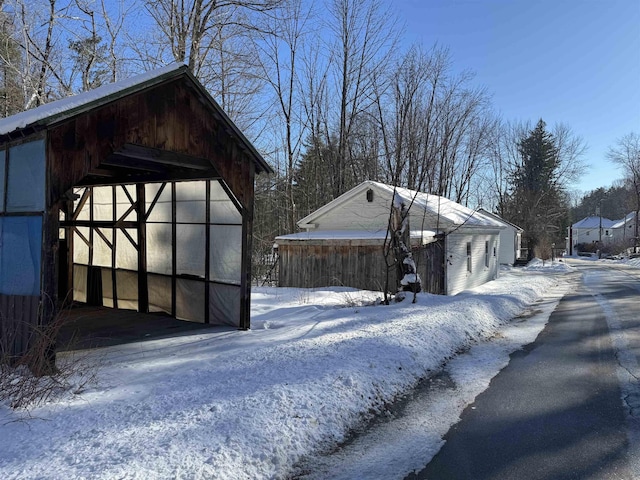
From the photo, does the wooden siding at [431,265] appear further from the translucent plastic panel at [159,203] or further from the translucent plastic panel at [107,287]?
the translucent plastic panel at [107,287]

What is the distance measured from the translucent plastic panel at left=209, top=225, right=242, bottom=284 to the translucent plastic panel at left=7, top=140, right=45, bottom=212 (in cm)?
398

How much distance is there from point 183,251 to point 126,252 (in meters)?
2.39

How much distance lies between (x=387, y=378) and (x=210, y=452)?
2.85 meters

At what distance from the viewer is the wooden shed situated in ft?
17.7

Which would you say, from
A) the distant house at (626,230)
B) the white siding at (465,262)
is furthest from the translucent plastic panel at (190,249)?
the distant house at (626,230)

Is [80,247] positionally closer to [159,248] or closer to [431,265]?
[159,248]

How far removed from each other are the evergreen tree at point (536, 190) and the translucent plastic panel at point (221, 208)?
4063cm

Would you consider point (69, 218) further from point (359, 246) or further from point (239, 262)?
point (359, 246)

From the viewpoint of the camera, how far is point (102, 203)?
12133mm

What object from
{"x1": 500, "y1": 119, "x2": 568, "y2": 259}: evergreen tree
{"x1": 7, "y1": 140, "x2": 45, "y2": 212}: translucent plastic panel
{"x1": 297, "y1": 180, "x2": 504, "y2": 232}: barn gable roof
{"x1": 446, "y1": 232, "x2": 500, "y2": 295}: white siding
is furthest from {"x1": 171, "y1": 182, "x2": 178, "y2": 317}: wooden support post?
{"x1": 500, "y1": 119, "x2": 568, "y2": 259}: evergreen tree

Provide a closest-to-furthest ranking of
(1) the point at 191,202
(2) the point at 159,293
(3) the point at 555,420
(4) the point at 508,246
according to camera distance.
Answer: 1. (3) the point at 555,420
2. (1) the point at 191,202
3. (2) the point at 159,293
4. (4) the point at 508,246

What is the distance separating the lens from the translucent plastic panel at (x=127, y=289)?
1125cm

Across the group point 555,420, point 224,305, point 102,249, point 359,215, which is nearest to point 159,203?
point 102,249

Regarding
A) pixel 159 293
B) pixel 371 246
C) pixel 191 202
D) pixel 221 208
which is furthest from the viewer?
pixel 371 246
